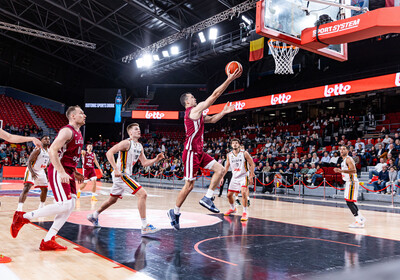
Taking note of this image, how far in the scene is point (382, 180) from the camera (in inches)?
479

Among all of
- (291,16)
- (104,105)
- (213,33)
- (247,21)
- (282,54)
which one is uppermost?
(247,21)

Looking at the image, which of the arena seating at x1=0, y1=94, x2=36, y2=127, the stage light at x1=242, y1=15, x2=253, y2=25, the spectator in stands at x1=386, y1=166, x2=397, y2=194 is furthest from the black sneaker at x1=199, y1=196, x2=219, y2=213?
the arena seating at x1=0, y1=94, x2=36, y2=127

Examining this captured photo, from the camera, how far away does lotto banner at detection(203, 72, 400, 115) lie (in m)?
15.2

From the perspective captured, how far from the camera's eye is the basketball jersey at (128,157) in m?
5.63

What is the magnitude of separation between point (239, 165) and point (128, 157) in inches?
136

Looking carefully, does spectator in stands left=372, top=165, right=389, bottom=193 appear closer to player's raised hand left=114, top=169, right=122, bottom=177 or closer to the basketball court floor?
the basketball court floor

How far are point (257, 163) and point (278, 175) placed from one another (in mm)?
1958

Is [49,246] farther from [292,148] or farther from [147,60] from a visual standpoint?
[147,60]

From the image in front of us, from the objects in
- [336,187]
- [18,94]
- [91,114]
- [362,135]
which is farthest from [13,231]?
[18,94]

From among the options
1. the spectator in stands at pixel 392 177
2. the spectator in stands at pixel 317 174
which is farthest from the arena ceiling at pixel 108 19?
the spectator in stands at pixel 392 177

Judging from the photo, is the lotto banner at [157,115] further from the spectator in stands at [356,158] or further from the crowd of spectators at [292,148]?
the spectator in stands at [356,158]

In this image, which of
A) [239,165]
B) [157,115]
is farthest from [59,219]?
[157,115]

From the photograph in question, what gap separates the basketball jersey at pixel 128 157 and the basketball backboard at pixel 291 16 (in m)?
4.03

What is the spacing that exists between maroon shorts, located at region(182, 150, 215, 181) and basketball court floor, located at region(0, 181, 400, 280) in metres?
0.99
